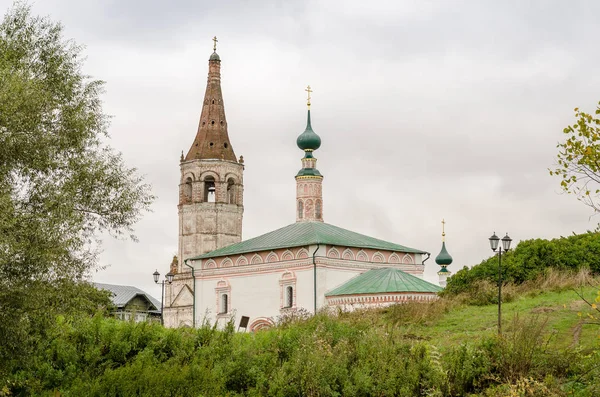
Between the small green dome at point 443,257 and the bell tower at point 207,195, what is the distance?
13.7 meters

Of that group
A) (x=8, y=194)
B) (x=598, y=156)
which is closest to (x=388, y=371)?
(x=598, y=156)

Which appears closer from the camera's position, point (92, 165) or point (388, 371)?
point (92, 165)

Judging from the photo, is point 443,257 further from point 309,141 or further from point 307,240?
point 307,240

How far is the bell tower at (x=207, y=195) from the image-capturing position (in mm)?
57312

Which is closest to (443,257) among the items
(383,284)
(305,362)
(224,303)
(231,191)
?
(231,191)

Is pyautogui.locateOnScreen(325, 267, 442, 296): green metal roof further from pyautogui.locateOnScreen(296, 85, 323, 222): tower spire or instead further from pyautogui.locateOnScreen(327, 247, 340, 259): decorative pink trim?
pyautogui.locateOnScreen(296, 85, 323, 222): tower spire

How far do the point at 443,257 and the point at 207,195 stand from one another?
16.5 metres

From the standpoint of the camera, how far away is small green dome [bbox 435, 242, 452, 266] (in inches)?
2280

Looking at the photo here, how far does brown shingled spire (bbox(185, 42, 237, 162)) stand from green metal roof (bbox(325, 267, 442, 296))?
80.7 feet

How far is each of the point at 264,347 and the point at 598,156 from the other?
7.69 meters

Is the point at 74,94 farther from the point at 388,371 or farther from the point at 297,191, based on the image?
the point at 297,191

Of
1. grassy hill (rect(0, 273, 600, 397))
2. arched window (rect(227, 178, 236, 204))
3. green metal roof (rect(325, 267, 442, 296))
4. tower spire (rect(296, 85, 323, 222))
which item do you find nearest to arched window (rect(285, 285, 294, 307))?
green metal roof (rect(325, 267, 442, 296))

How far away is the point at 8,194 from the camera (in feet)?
39.2

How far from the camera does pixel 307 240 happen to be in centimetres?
3588
